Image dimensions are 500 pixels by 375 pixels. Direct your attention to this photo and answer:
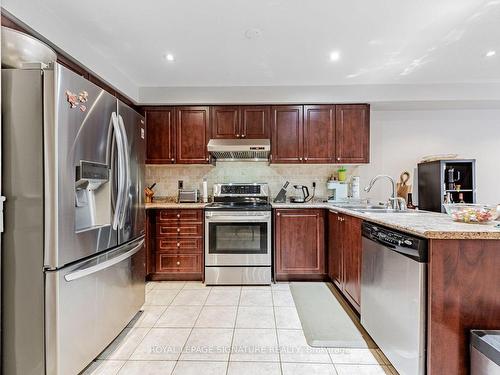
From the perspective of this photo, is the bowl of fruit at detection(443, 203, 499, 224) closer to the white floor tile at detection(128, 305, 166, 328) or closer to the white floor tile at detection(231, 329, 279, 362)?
the white floor tile at detection(231, 329, 279, 362)

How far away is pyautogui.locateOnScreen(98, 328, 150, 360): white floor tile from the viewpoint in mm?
1854

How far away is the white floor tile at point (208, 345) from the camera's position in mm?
1831

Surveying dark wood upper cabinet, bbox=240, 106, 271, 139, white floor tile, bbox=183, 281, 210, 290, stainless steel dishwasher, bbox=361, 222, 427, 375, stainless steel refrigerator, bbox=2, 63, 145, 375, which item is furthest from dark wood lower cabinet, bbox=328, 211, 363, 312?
stainless steel refrigerator, bbox=2, 63, 145, 375

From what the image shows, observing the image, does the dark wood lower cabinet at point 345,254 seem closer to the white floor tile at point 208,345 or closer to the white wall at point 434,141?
the white floor tile at point 208,345

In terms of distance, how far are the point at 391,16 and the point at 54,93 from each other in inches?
92.1

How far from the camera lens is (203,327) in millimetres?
2213

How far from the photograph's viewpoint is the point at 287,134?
3488 millimetres

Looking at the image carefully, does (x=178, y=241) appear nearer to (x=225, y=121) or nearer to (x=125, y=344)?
(x=125, y=344)

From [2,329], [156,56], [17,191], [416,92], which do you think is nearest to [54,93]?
[17,191]

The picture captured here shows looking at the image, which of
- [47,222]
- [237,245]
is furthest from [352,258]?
[47,222]

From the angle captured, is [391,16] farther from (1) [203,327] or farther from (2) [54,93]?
(1) [203,327]

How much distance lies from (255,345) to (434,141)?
3.76m

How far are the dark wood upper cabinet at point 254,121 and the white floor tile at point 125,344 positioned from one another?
8.06 ft

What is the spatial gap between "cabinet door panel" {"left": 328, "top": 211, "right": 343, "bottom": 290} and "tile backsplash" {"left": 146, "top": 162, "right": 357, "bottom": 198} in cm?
88
